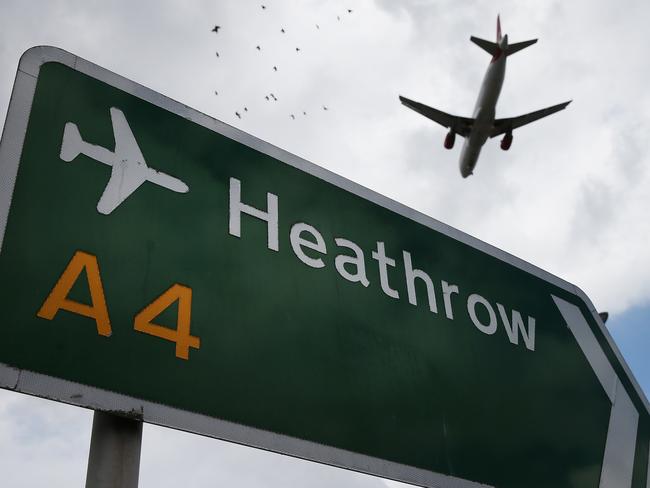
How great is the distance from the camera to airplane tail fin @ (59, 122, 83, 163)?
335 cm

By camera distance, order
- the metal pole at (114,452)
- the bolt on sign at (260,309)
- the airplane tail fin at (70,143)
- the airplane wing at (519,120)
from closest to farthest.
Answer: the metal pole at (114,452), the bolt on sign at (260,309), the airplane tail fin at (70,143), the airplane wing at (519,120)

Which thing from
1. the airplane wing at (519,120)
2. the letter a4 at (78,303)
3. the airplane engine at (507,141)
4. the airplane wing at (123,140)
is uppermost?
the airplane wing at (519,120)

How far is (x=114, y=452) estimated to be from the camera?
2.96 m

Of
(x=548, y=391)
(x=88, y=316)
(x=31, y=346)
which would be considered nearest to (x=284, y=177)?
(x=88, y=316)

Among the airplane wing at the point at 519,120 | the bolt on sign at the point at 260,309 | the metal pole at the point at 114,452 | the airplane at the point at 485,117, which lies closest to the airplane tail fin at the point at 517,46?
the airplane at the point at 485,117

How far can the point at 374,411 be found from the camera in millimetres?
3916

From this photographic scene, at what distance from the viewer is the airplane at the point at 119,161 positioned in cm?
338

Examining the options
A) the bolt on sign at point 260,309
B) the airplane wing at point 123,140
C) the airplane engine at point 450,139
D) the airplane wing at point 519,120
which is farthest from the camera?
the airplane engine at point 450,139

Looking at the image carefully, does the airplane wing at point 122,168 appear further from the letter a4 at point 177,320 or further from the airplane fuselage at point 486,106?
the airplane fuselage at point 486,106

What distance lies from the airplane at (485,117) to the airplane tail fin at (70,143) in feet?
97.3

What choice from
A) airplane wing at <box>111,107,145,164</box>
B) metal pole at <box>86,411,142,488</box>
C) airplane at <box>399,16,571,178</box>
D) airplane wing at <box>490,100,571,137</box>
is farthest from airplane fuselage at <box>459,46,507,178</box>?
metal pole at <box>86,411,142,488</box>

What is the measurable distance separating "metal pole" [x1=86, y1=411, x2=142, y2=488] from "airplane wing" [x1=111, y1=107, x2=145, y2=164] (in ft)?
3.78

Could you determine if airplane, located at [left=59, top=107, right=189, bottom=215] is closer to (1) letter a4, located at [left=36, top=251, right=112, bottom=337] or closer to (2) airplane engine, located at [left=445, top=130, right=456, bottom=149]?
(1) letter a4, located at [left=36, top=251, right=112, bottom=337]

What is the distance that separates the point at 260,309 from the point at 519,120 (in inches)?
1316
